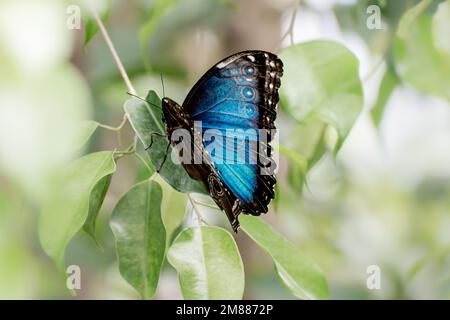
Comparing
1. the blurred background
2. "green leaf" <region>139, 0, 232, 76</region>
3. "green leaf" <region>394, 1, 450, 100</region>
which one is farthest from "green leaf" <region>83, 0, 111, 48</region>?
"green leaf" <region>139, 0, 232, 76</region>

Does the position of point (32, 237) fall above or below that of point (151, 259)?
above

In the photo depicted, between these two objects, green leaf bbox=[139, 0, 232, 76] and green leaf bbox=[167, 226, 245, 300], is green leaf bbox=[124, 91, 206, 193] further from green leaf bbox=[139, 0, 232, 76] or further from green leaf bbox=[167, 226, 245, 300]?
green leaf bbox=[139, 0, 232, 76]

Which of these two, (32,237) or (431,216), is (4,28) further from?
(431,216)

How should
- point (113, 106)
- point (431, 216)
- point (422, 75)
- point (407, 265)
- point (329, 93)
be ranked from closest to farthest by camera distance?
point (329, 93) → point (422, 75) → point (113, 106) → point (407, 265) → point (431, 216)

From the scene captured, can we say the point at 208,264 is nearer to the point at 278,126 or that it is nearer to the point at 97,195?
the point at 97,195

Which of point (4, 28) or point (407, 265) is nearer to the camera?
point (4, 28)
